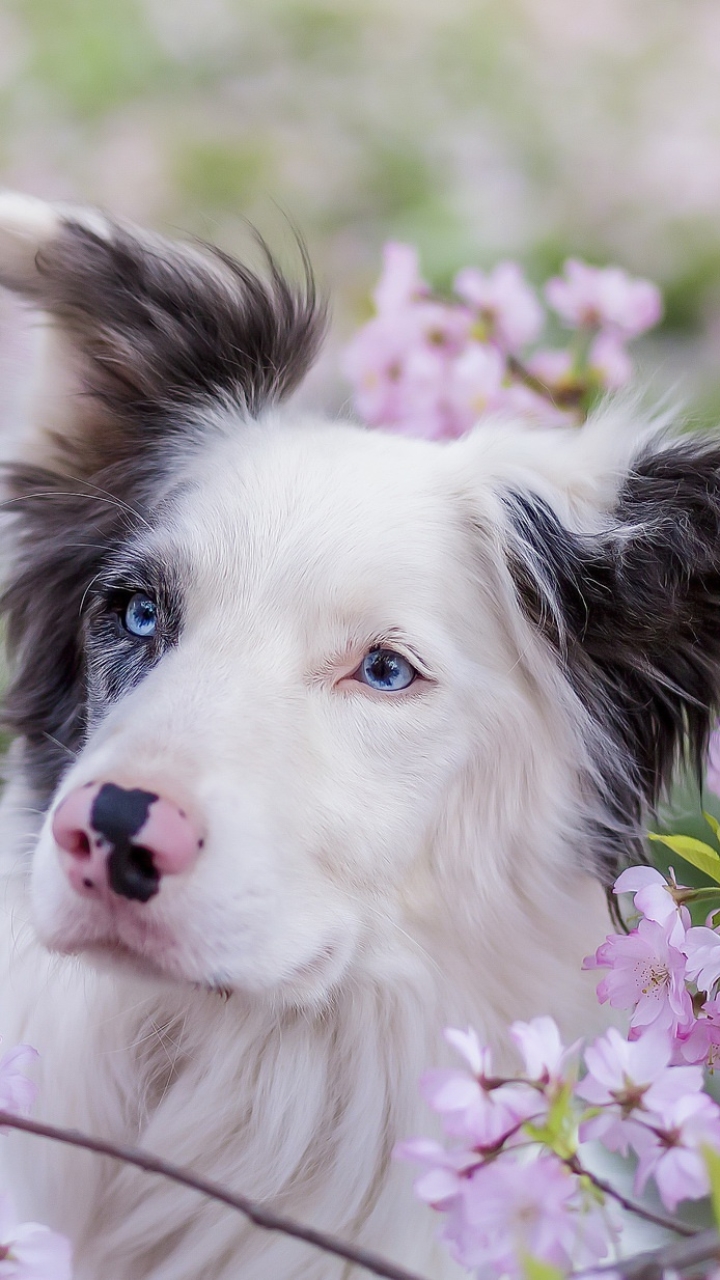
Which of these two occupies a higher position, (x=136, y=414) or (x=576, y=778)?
(x=136, y=414)

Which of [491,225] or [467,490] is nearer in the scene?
[467,490]

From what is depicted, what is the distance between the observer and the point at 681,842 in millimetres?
1221

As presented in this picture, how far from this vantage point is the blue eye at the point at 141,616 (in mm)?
1721

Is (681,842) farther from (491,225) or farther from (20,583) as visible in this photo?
(491,225)

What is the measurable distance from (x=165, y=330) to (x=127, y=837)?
93cm

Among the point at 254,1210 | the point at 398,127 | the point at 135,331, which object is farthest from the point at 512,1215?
the point at 398,127

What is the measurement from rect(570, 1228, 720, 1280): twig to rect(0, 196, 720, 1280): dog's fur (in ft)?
2.22

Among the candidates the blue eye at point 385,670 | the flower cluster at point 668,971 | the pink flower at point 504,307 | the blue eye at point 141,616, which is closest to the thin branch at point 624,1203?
the flower cluster at point 668,971

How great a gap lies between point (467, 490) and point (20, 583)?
2.43 feet

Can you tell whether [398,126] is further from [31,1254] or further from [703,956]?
[31,1254]

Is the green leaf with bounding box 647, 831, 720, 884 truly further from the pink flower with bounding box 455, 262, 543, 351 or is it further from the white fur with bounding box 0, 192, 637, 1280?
the pink flower with bounding box 455, 262, 543, 351

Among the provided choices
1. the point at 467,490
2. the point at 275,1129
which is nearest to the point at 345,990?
the point at 275,1129

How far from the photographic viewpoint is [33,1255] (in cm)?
100

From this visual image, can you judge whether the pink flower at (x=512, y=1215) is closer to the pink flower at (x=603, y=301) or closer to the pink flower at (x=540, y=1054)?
the pink flower at (x=540, y=1054)
